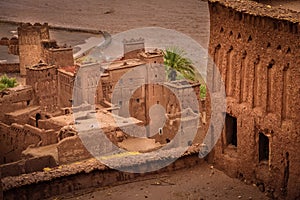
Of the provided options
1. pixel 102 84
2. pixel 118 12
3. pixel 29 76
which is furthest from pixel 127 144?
pixel 118 12

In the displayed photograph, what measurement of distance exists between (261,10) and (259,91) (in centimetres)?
154

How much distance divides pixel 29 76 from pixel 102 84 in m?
3.45

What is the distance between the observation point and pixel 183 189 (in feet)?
44.6

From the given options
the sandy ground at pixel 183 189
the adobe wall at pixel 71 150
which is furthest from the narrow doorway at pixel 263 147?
the adobe wall at pixel 71 150

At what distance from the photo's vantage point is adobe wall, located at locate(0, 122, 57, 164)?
2395 centimetres

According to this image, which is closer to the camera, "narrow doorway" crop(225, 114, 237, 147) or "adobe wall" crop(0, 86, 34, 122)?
"narrow doorway" crop(225, 114, 237, 147)

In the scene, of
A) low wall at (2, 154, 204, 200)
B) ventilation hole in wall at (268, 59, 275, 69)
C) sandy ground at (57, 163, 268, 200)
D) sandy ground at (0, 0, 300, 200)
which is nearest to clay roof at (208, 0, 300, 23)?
ventilation hole in wall at (268, 59, 275, 69)

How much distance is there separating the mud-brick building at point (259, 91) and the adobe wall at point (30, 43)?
92.7 ft

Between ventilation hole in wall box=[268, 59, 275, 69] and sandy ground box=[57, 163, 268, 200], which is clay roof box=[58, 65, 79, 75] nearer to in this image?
sandy ground box=[57, 163, 268, 200]

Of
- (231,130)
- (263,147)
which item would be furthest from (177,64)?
(263,147)

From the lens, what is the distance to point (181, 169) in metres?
14.5

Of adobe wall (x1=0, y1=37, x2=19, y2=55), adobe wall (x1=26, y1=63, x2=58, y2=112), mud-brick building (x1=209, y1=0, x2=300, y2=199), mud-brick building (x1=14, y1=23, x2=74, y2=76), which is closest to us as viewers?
mud-brick building (x1=209, y1=0, x2=300, y2=199)

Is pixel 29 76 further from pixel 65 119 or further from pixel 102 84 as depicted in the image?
pixel 65 119

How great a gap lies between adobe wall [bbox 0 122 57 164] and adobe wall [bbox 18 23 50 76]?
1555 centimetres
